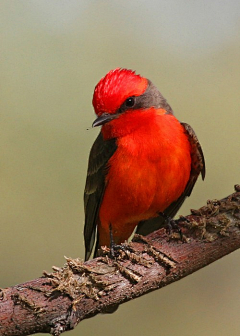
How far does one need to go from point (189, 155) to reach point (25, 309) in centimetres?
229

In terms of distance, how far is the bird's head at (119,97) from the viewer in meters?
5.12

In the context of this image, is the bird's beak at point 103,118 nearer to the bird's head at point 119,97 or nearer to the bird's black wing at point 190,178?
the bird's head at point 119,97

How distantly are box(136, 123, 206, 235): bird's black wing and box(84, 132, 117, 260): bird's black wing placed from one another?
1.97 ft

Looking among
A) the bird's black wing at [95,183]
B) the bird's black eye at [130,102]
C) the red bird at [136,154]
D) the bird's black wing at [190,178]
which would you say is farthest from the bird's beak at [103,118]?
the bird's black wing at [190,178]

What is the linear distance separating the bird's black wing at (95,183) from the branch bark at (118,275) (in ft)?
3.01

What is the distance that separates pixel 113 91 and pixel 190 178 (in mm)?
1232

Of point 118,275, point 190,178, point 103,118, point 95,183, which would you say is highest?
point 103,118

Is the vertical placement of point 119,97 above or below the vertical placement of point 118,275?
above

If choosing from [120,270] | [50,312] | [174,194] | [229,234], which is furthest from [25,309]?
[174,194]

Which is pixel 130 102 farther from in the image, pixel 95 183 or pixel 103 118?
pixel 95 183

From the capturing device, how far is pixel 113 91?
5.12 meters

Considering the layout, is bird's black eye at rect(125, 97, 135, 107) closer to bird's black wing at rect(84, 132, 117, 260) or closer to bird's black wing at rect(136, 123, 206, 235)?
bird's black wing at rect(84, 132, 117, 260)

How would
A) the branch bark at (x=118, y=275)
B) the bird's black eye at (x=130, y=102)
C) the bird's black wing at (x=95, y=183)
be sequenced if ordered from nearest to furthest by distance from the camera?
the branch bark at (x=118, y=275)
the bird's black eye at (x=130, y=102)
the bird's black wing at (x=95, y=183)

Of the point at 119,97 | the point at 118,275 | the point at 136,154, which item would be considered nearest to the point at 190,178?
the point at 136,154
